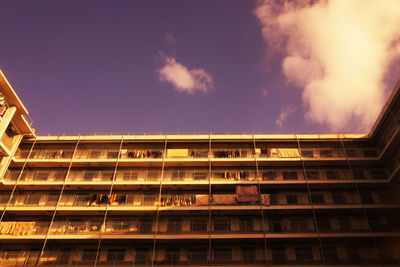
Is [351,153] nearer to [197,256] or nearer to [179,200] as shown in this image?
[179,200]

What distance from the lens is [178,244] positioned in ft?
86.1

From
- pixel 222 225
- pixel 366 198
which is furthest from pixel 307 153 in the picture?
pixel 222 225

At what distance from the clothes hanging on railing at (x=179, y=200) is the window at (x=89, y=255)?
7.40 m

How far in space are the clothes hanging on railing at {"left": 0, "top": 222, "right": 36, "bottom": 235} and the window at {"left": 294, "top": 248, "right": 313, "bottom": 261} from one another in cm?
2410

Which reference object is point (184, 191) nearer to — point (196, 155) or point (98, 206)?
point (196, 155)

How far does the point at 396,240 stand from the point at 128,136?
2720 centimetres

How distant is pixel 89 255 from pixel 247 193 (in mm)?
15432

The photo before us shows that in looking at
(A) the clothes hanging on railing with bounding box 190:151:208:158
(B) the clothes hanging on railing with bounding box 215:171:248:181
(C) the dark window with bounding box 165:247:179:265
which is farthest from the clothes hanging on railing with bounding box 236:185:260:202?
(C) the dark window with bounding box 165:247:179:265

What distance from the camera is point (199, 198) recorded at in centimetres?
2741

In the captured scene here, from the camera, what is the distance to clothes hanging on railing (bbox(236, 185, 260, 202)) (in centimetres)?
2703

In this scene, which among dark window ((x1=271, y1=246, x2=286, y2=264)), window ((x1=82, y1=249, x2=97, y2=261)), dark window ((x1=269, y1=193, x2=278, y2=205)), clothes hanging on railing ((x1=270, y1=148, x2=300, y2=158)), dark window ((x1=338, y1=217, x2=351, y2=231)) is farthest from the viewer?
clothes hanging on railing ((x1=270, y1=148, x2=300, y2=158))

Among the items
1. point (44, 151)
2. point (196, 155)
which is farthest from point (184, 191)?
point (44, 151)

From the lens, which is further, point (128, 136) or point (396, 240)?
point (128, 136)

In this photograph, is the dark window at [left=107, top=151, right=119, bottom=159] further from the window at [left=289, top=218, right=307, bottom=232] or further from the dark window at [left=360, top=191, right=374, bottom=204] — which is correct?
the dark window at [left=360, top=191, right=374, bottom=204]
